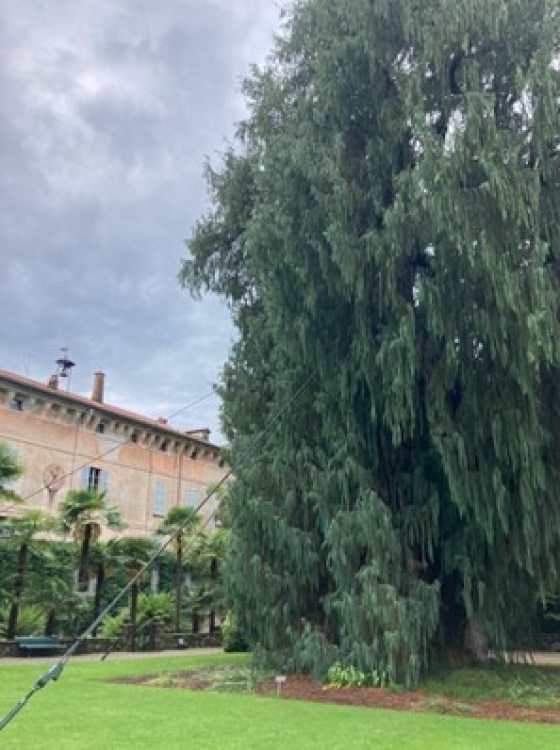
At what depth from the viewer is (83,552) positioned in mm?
24109

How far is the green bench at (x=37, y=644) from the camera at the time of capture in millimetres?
20453

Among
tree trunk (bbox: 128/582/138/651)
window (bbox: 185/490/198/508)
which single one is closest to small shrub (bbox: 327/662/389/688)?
tree trunk (bbox: 128/582/138/651)

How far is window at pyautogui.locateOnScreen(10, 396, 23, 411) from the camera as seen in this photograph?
2988 centimetres

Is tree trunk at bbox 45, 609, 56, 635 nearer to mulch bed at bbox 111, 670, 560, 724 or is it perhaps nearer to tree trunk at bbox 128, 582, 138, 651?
tree trunk at bbox 128, 582, 138, 651

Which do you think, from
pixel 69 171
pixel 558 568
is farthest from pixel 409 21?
pixel 558 568

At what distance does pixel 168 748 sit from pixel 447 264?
8676 mm

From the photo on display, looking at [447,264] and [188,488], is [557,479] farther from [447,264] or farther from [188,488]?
[188,488]

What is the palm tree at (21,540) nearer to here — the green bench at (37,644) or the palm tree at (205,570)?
the green bench at (37,644)

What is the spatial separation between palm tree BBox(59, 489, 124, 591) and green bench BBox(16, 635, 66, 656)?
10.1ft

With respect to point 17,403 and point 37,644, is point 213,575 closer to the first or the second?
point 37,644

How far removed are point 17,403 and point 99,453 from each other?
519 centimetres

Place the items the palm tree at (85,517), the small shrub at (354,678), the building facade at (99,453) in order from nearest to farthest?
the small shrub at (354,678) → the palm tree at (85,517) → the building facade at (99,453)

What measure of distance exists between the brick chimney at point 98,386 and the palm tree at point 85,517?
41.5 feet

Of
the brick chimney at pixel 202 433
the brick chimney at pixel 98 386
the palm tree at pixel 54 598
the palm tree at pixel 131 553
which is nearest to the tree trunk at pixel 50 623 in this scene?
the palm tree at pixel 54 598
